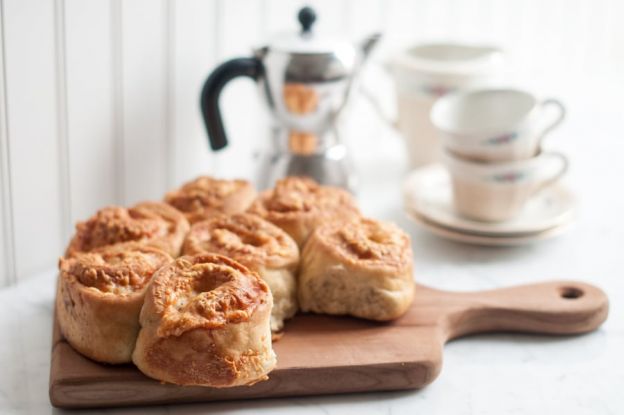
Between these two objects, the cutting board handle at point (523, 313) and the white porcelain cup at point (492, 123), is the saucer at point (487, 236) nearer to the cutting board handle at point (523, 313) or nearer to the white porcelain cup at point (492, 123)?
the white porcelain cup at point (492, 123)

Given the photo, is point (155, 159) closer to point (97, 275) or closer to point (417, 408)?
point (97, 275)

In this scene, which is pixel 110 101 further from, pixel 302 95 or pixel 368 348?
pixel 368 348

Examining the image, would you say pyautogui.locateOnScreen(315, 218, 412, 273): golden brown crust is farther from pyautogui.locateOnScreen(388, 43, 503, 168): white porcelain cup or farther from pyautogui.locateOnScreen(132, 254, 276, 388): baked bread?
pyautogui.locateOnScreen(388, 43, 503, 168): white porcelain cup

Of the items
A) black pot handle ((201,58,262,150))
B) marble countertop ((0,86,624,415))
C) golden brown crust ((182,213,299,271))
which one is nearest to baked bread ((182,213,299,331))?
golden brown crust ((182,213,299,271))

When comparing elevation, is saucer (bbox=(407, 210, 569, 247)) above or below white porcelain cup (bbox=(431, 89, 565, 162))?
below

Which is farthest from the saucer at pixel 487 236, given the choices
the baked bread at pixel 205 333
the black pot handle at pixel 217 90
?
the baked bread at pixel 205 333

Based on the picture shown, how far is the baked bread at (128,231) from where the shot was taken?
4.11 feet

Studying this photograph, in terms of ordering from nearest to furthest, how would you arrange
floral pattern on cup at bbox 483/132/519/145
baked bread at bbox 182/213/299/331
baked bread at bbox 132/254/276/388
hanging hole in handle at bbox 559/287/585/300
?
baked bread at bbox 132/254/276/388, baked bread at bbox 182/213/299/331, hanging hole in handle at bbox 559/287/585/300, floral pattern on cup at bbox 483/132/519/145

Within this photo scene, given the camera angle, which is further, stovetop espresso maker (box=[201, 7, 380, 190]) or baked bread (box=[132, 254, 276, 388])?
stovetop espresso maker (box=[201, 7, 380, 190])

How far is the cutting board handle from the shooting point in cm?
127

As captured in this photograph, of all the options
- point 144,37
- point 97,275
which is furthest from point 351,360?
point 144,37

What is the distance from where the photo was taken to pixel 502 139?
150 centimetres

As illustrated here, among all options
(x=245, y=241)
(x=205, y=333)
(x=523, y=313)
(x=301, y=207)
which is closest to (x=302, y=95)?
(x=301, y=207)

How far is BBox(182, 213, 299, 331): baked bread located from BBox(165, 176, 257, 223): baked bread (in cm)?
6
